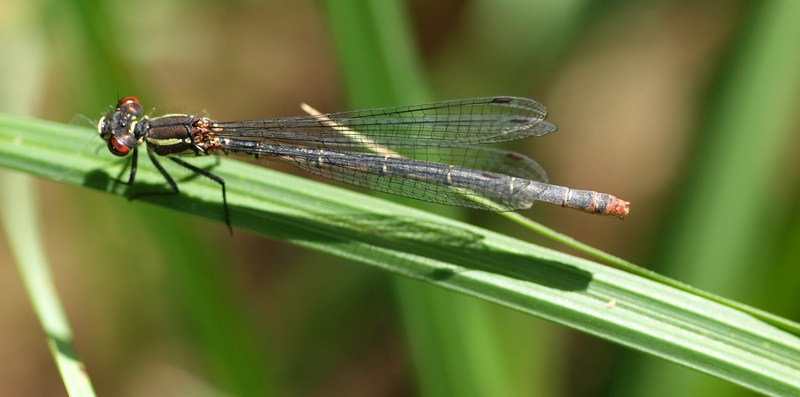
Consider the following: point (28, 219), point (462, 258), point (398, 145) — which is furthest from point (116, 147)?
point (462, 258)

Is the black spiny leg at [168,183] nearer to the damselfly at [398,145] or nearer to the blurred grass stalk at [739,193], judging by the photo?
the damselfly at [398,145]

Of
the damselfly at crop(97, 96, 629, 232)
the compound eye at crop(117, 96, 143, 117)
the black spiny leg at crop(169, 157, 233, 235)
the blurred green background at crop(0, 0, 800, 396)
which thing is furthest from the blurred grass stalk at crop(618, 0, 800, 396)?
the compound eye at crop(117, 96, 143, 117)

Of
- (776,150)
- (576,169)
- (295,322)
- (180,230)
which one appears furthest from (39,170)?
(576,169)

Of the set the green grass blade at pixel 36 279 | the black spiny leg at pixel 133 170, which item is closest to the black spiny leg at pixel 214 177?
the black spiny leg at pixel 133 170

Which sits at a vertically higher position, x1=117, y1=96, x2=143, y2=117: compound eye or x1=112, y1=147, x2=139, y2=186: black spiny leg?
x1=117, y1=96, x2=143, y2=117: compound eye

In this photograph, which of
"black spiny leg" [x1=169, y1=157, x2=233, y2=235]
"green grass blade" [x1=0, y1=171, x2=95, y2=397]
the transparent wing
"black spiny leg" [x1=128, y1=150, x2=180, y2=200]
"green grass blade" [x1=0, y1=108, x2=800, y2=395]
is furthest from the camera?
the transparent wing

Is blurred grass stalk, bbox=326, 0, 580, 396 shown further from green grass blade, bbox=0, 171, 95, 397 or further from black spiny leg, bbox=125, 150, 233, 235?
green grass blade, bbox=0, 171, 95, 397
